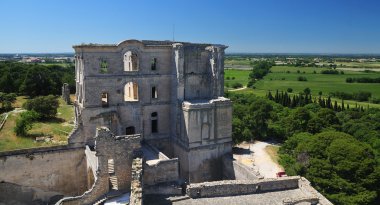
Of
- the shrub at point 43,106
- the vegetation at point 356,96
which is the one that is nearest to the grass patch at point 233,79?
the vegetation at point 356,96

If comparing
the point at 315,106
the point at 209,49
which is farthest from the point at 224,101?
the point at 315,106

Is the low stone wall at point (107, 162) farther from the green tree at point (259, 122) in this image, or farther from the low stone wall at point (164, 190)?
the green tree at point (259, 122)

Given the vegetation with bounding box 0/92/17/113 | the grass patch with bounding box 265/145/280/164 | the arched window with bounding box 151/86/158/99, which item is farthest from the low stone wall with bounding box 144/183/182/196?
the vegetation with bounding box 0/92/17/113

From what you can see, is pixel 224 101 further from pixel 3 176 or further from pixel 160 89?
pixel 3 176

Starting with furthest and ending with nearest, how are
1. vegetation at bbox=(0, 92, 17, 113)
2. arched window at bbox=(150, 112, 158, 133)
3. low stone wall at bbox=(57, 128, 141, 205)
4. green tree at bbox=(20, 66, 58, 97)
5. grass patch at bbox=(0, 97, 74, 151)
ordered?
1. green tree at bbox=(20, 66, 58, 97)
2. vegetation at bbox=(0, 92, 17, 113)
3. grass patch at bbox=(0, 97, 74, 151)
4. arched window at bbox=(150, 112, 158, 133)
5. low stone wall at bbox=(57, 128, 141, 205)

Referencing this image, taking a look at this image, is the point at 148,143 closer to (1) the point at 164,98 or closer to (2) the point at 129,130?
(2) the point at 129,130

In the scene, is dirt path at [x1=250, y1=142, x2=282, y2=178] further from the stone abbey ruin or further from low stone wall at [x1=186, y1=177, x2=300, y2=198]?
low stone wall at [x1=186, y1=177, x2=300, y2=198]

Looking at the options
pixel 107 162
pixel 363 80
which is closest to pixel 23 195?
pixel 107 162
